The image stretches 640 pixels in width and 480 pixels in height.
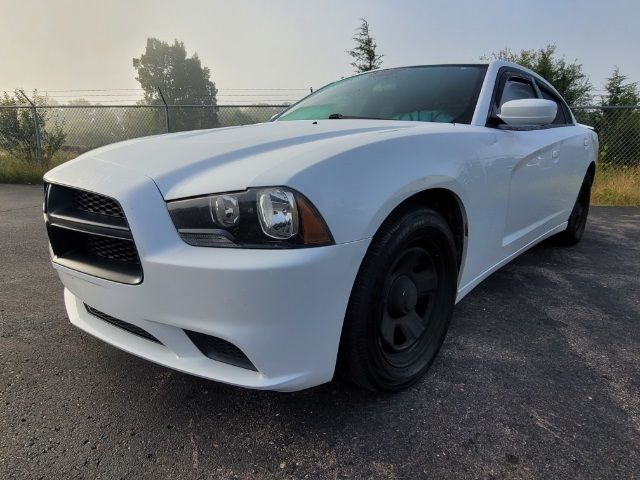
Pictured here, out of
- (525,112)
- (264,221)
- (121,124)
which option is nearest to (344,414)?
(264,221)

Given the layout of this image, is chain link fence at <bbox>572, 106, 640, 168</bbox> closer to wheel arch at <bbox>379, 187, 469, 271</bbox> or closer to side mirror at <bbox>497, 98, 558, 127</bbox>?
side mirror at <bbox>497, 98, 558, 127</bbox>

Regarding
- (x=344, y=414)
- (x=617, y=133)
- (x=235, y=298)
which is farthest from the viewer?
(x=617, y=133)

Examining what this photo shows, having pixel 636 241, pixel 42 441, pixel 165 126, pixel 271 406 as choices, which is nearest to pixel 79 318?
pixel 42 441

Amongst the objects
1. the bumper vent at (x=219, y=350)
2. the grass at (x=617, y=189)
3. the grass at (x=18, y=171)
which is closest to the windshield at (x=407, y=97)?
the bumper vent at (x=219, y=350)

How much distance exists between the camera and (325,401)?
190 centimetres

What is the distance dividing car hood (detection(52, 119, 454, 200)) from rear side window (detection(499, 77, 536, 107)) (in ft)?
3.12

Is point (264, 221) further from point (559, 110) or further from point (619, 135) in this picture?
point (619, 135)

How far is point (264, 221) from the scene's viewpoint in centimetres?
142

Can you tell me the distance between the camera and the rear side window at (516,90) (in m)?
2.86

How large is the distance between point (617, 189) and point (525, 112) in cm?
696

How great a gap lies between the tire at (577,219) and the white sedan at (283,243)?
2.24m

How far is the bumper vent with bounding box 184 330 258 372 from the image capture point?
153 centimetres

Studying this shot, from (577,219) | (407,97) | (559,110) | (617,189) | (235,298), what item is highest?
(407,97)

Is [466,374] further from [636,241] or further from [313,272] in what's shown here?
[636,241]
